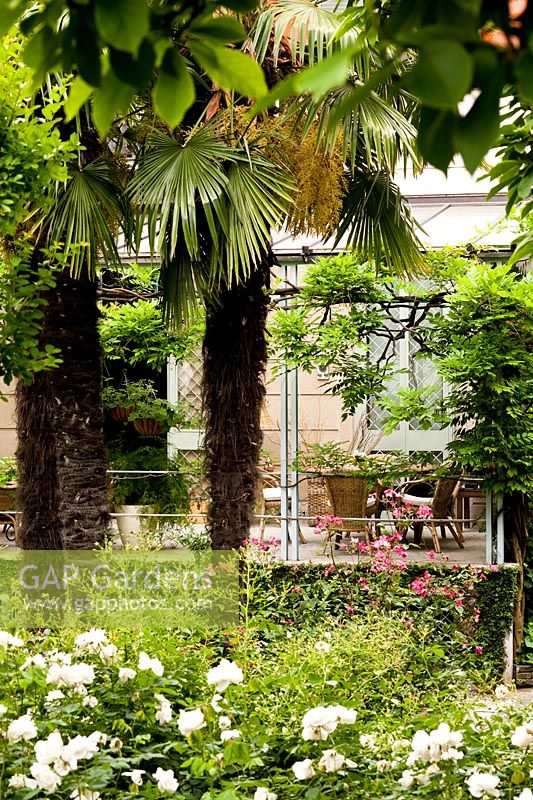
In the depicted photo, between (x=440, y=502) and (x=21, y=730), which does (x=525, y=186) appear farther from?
(x=440, y=502)

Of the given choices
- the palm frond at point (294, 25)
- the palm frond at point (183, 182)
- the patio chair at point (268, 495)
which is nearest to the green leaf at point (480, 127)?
the palm frond at point (183, 182)

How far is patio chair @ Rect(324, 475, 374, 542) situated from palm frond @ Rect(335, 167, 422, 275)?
2013mm

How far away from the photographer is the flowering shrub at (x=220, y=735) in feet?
7.79

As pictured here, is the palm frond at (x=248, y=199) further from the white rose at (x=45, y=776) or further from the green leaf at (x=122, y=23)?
the green leaf at (x=122, y=23)

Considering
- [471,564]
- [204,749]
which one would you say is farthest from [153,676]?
[471,564]

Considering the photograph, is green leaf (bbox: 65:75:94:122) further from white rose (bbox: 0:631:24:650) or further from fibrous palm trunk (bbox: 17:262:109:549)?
fibrous palm trunk (bbox: 17:262:109:549)

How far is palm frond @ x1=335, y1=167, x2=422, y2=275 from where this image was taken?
289 inches

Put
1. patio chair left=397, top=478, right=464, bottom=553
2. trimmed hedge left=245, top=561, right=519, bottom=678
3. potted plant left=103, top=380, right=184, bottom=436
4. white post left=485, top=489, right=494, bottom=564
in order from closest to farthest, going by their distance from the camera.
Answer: trimmed hedge left=245, top=561, right=519, bottom=678 → white post left=485, top=489, right=494, bottom=564 → patio chair left=397, top=478, right=464, bottom=553 → potted plant left=103, top=380, right=184, bottom=436

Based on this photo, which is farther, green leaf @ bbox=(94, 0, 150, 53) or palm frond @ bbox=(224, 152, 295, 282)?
palm frond @ bbox=(224, 152, 295, 282)

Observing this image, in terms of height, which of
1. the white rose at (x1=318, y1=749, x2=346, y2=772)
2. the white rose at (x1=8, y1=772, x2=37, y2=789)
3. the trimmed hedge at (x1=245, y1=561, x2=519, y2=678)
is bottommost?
the trimmed hedge at (x1=245, y1=561, x2=519, y2=678)

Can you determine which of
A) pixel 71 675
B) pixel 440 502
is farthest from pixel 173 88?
pixel 440 502

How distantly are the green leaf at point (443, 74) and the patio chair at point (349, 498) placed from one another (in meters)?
7.78

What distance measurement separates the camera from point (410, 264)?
7.43m

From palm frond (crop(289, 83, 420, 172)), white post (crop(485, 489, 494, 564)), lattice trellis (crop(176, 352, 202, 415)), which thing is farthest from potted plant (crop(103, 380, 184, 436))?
palm frond (crop(289, 83, 420, 172))
